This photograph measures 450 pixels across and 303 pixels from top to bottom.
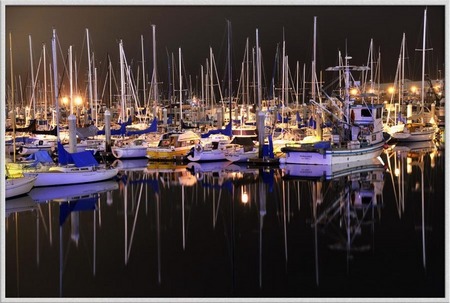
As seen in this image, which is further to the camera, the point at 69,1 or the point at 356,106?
the point at 356,106

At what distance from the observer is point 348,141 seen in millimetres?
31969

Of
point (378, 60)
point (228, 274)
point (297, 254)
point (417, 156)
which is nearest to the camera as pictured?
point (228, 274)

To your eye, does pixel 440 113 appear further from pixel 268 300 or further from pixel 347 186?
pixel 268 300

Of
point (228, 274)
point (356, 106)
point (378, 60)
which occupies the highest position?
point (378, 60)

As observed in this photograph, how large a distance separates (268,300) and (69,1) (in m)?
8.62

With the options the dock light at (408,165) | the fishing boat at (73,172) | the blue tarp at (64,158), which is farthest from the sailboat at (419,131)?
the blue tarp at (64,158)

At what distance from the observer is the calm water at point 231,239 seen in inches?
481

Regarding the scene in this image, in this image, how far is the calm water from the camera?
12.2 m

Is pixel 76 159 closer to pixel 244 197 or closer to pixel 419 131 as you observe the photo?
pixel 244 197

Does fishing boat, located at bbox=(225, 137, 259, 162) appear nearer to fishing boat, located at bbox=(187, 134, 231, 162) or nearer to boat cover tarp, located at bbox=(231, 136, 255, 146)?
fishing boat, located at bbox=(187, 134, 231, 162)

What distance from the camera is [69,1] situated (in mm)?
15664

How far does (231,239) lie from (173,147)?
19.5 m

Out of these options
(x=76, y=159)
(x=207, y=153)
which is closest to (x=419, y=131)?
(x=207, y=153)

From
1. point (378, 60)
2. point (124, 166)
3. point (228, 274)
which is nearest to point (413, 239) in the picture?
point (228, 274)
